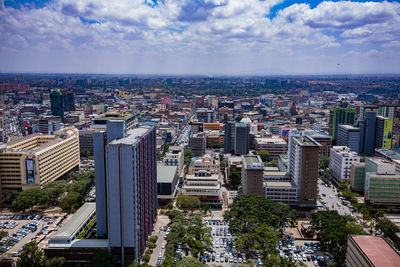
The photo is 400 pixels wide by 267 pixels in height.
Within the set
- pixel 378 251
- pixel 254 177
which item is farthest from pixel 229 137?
pixel 378 251

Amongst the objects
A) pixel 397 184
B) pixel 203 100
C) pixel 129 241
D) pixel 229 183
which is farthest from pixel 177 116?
pixel 129 241

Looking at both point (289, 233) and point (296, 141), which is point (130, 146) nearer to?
point (289, 233)

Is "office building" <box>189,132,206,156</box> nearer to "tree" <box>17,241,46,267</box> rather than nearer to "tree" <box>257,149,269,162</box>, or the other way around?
"tree" <box>257,149,269,162</box>

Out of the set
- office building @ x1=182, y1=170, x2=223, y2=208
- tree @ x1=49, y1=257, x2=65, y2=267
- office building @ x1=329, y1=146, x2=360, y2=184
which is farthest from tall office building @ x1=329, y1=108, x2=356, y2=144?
tree @ x1=49, y1=257, x2=65, y2=267

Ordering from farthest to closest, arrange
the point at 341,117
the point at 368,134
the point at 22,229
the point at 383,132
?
the point at 341,117
the point at 368,134
the point at 383,132
the point at 22,229

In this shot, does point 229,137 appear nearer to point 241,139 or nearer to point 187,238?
point 241,139

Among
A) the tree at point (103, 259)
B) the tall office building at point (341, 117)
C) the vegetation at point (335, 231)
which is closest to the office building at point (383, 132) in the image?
the tall office building at point (341, 117)
